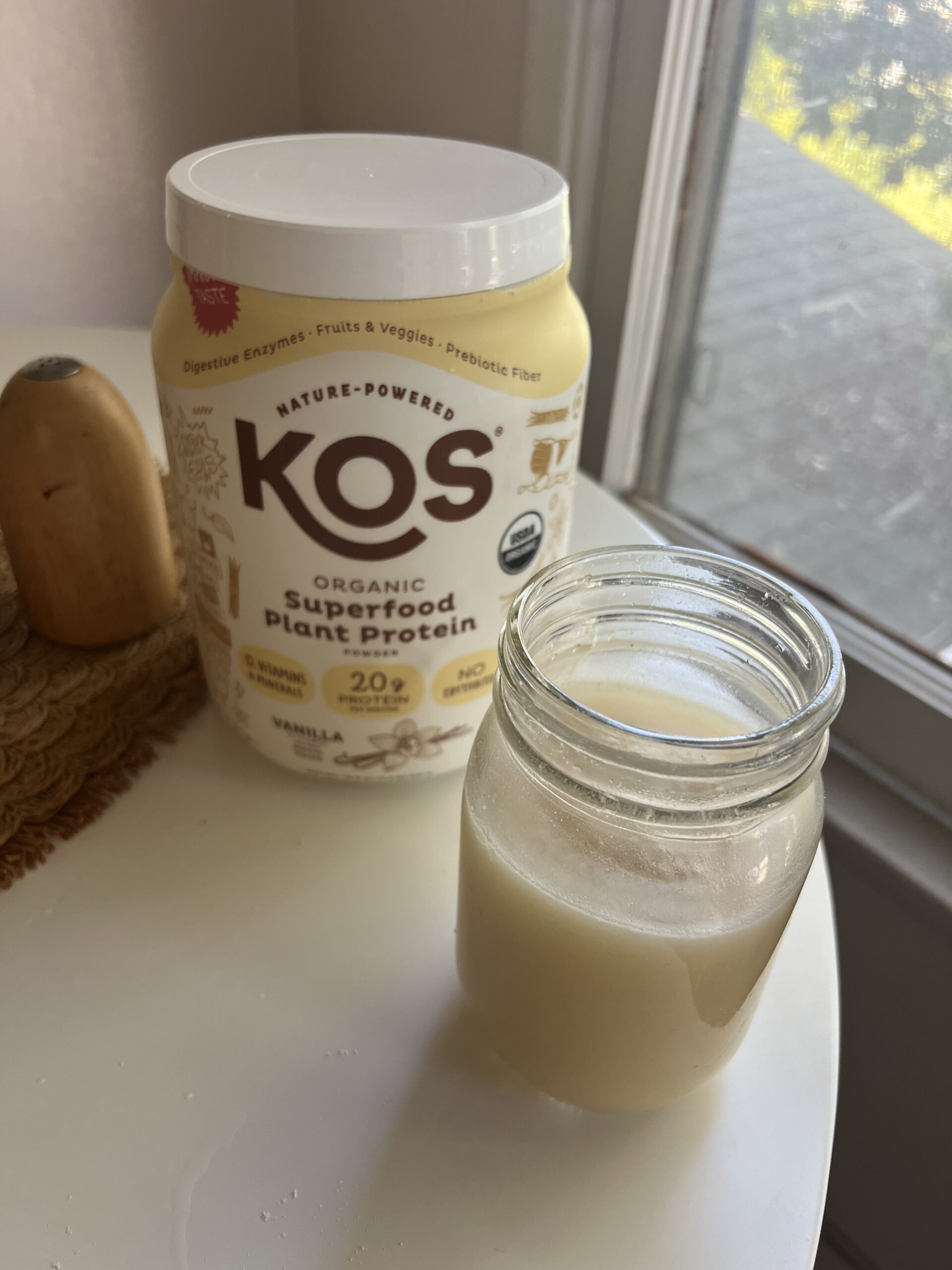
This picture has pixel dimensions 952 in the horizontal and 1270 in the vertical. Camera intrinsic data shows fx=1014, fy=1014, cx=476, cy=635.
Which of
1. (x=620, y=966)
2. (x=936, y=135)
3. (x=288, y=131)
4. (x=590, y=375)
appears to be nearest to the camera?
(x=620, y=966)

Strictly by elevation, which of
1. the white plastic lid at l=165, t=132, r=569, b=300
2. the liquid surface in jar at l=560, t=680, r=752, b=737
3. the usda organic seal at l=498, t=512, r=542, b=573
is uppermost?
the white plastic lid at l=165, t=132, r=569, b=300

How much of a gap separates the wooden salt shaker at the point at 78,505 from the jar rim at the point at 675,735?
231 mm

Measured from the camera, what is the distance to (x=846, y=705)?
2.50 ft

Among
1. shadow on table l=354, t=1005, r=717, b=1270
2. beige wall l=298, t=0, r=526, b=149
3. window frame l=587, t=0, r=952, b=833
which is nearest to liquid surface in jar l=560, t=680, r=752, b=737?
shadow on table l=354, t=1005, r=717, b=1270

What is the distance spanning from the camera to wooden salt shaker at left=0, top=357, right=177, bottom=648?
456 mm

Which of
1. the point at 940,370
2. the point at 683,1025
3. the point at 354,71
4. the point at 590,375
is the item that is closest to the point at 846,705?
the point at 940,370

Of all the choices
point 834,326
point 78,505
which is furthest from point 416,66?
point 78,505

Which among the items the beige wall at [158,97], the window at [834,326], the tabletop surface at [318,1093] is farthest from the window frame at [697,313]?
the tabletop surface at [318,1093]

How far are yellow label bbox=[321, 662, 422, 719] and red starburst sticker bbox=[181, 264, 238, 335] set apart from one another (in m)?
0.15

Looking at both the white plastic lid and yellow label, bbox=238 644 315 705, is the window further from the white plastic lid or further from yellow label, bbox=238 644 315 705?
yellow label, bbox=238 644 315 705

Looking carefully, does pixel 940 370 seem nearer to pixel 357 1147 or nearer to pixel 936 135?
pixel 936 135

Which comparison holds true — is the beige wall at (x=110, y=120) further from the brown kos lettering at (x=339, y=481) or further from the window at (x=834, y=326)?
the brown kos lettering at (x=339, y=481)

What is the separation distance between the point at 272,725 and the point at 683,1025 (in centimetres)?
23

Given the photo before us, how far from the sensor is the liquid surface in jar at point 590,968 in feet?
1.07
